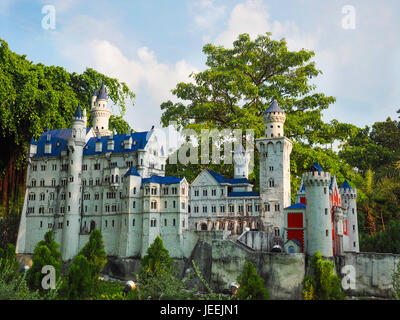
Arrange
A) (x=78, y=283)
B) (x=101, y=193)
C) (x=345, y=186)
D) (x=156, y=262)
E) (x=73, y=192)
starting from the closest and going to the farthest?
1. (x=78, y=283)
2. (x=156, y=262)
3. (x=345, y=186)
4. (x=73, y=192)
5. (x=101, y=193)

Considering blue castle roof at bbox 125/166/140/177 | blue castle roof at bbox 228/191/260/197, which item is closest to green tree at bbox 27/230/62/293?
blue castle roof at bbox 125/166/140/177

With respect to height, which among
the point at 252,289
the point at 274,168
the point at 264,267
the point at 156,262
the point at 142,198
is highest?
the point at 274,168

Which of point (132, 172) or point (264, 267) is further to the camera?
point (132, 172)

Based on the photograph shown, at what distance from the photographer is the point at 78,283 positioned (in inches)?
1313

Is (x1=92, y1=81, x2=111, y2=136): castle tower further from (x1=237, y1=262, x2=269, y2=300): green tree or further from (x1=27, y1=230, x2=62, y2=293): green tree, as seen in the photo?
(x1=237, y1=262, x2=269, y2=300): green tree

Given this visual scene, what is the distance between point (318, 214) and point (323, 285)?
799 centimetres

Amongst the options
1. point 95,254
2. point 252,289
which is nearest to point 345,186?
point 252,289

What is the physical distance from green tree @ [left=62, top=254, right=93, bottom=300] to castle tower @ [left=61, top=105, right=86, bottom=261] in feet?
52.5

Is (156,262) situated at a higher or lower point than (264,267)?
higher

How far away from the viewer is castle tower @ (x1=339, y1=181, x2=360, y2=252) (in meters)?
48.0

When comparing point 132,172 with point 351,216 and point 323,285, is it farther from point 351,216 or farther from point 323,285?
point 351,216

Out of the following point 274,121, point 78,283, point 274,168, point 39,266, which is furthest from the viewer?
point 274,121
